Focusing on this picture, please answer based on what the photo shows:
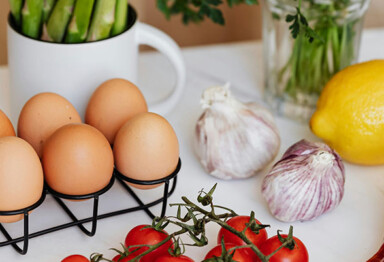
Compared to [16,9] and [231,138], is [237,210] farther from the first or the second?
[16,9]

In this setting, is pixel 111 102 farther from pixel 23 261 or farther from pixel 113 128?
pixel 23 261

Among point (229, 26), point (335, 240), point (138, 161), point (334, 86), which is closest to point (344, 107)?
point (334, 86)

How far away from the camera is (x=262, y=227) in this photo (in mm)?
583

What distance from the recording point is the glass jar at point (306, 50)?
0.81m

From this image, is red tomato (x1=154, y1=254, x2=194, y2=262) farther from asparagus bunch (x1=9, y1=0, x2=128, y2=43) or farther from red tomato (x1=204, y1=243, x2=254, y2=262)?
asparagus bunch (x1=9, y1=0, x2=128, y2=43)

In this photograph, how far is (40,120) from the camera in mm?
649

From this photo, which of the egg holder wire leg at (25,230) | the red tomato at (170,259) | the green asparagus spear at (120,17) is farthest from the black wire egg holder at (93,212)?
the green asparagus spear at (120,17)

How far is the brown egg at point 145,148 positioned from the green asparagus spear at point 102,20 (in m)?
0.16

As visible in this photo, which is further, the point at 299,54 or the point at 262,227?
the point at 299,54

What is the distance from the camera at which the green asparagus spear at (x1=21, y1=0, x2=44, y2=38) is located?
731mm

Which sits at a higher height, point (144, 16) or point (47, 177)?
point (47, 177)

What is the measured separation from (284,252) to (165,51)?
0.37 meters

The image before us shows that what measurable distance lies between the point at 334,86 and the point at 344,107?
0.12 feet

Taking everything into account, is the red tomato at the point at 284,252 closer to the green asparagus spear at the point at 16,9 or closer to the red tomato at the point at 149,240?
the red tomato at the point at 149,240
